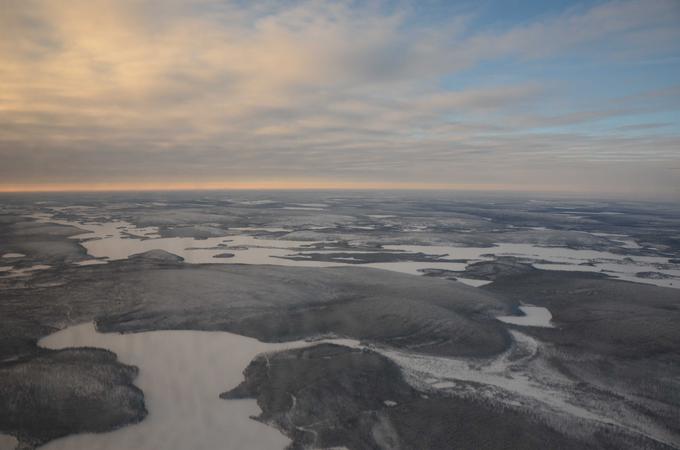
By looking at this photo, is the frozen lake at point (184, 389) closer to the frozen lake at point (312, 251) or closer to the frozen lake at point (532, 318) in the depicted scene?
the frozen lake at point (532, 318)

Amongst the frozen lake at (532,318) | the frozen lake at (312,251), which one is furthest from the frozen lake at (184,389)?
the frozen lake at (312,251)

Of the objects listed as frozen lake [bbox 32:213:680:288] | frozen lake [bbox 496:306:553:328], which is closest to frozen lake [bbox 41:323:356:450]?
frozen lake [bbox 496:306:553:328]

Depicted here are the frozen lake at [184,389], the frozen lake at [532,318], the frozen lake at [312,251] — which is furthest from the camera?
the frozen lake at [312,251]

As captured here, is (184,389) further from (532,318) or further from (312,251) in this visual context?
(312,251)

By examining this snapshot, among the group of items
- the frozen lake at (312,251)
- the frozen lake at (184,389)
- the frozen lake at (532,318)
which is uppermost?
the frozen lake at (312,251)

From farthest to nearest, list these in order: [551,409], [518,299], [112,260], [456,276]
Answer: [112,260] < [456,276] < [518,299] < [551,409]

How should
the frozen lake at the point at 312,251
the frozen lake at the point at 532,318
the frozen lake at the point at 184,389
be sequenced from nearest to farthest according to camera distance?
1. the frozen lake at the point at 184,389
2. the frozen lake at the point at 532,318
3. the frozen lake at the point at 312,251

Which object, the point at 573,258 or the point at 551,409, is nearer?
the point at 551,409

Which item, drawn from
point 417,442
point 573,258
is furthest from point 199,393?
point 573,258

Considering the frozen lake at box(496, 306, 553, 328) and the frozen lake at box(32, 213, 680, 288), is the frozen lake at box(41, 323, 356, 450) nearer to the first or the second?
the frozen lake at box(496, 306, 553, 328)

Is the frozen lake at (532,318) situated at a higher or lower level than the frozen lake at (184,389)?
higher

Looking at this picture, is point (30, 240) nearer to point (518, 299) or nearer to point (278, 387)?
point (278, 387)
